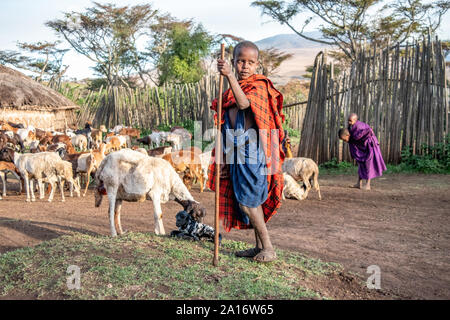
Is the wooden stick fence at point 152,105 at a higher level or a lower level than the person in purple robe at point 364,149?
higher

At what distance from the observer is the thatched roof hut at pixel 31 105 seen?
19453 millimetres

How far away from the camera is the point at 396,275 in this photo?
13.0 ft

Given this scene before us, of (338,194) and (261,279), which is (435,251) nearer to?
(261,279)

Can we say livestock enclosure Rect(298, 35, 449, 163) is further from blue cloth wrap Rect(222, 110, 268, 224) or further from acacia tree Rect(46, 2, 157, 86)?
acacia tree Rect(46, 2, 157, 86)

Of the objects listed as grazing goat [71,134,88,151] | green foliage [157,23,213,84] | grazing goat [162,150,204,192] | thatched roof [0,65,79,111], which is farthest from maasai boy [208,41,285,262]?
green foliage [157,23,213,84]

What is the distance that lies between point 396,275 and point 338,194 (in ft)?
15.6

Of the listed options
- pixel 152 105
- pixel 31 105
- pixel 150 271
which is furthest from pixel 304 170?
pixel 31 105

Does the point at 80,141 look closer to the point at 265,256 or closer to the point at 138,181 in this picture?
the point at 138,181

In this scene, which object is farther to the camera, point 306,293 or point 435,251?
point 435,251

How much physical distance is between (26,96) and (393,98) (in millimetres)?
17076

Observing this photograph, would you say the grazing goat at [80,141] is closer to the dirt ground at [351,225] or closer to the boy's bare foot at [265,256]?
the dirt ground at [351,225]

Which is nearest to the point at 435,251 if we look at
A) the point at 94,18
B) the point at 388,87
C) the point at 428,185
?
the point at 428,185

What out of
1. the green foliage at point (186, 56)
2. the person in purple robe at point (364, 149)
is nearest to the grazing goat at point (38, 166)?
the person in purple robe at point (364, 149)

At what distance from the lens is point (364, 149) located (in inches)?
377
